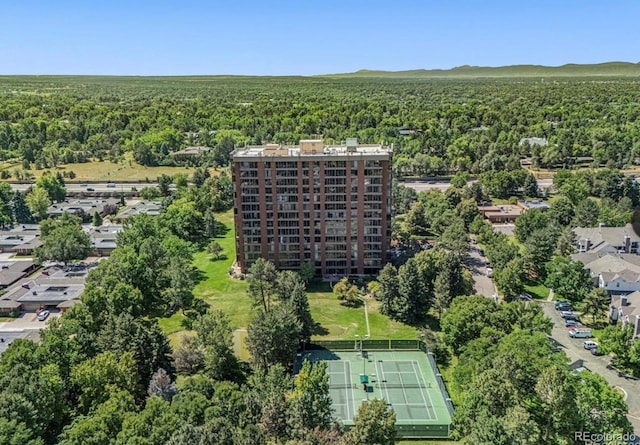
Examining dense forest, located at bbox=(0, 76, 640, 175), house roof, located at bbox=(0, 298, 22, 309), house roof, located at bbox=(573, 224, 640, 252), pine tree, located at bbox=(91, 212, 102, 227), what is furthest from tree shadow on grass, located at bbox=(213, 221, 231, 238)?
house roof, located at bbox=(573, 224, 640, 252)

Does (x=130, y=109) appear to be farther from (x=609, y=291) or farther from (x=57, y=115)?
(x=609, y=291)

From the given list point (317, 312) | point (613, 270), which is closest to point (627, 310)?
point (613, 270)

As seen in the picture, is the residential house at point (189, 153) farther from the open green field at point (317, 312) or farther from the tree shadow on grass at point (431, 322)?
the tree shadow on grass at point (431, 322)

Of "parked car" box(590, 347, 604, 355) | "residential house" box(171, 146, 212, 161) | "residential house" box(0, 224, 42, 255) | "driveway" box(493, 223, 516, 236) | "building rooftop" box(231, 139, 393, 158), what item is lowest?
"parked car" box(590, 347, 604, 355)

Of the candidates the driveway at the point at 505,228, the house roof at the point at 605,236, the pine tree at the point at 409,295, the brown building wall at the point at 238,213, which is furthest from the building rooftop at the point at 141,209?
the house roof at the point at 605,236

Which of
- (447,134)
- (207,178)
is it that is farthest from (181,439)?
(447,134)

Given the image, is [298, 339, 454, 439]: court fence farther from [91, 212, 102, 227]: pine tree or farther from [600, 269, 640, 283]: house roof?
[91, 212, 102, 227]: pine tree

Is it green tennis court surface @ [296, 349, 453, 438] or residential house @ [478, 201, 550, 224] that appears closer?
green tennis court surface @ [296, 349, 453, 438]

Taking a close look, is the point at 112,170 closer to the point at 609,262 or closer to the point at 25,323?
the point at 25,323
